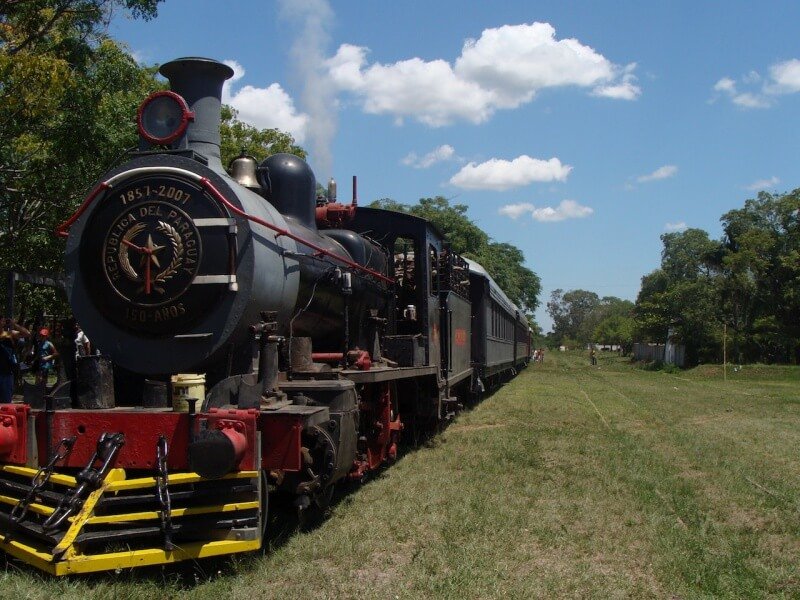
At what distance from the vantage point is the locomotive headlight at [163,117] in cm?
559

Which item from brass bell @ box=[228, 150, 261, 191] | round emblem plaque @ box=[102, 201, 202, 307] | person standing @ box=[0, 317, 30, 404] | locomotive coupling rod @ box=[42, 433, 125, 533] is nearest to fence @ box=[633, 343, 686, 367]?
person standing @ box=[0, 317, 30, 404]

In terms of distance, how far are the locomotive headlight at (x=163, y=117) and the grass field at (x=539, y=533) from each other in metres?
3.04

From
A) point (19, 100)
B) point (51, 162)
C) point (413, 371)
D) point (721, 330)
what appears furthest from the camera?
point (721, 330)

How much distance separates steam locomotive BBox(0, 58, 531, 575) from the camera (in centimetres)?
458

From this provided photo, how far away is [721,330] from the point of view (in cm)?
4331

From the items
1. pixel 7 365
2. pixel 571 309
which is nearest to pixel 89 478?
pixel 7 365

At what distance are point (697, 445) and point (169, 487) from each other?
8.21 metres

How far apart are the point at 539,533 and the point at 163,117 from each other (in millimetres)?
4164

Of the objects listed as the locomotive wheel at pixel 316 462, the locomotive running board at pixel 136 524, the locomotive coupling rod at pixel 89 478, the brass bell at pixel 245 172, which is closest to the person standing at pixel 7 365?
the brass bell at pixel 245 172

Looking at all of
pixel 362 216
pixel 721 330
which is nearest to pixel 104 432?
pixel 362 216

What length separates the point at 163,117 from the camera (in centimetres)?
566

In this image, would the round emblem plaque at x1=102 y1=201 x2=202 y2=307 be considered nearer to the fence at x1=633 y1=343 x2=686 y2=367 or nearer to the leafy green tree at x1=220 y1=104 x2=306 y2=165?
the leafy green tree at x1=220 y1=104 x2=306 y2=165

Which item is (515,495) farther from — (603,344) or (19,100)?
(603,344)

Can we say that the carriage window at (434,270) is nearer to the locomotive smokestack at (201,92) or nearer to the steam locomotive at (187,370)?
the steam locomotive at (187,370)
